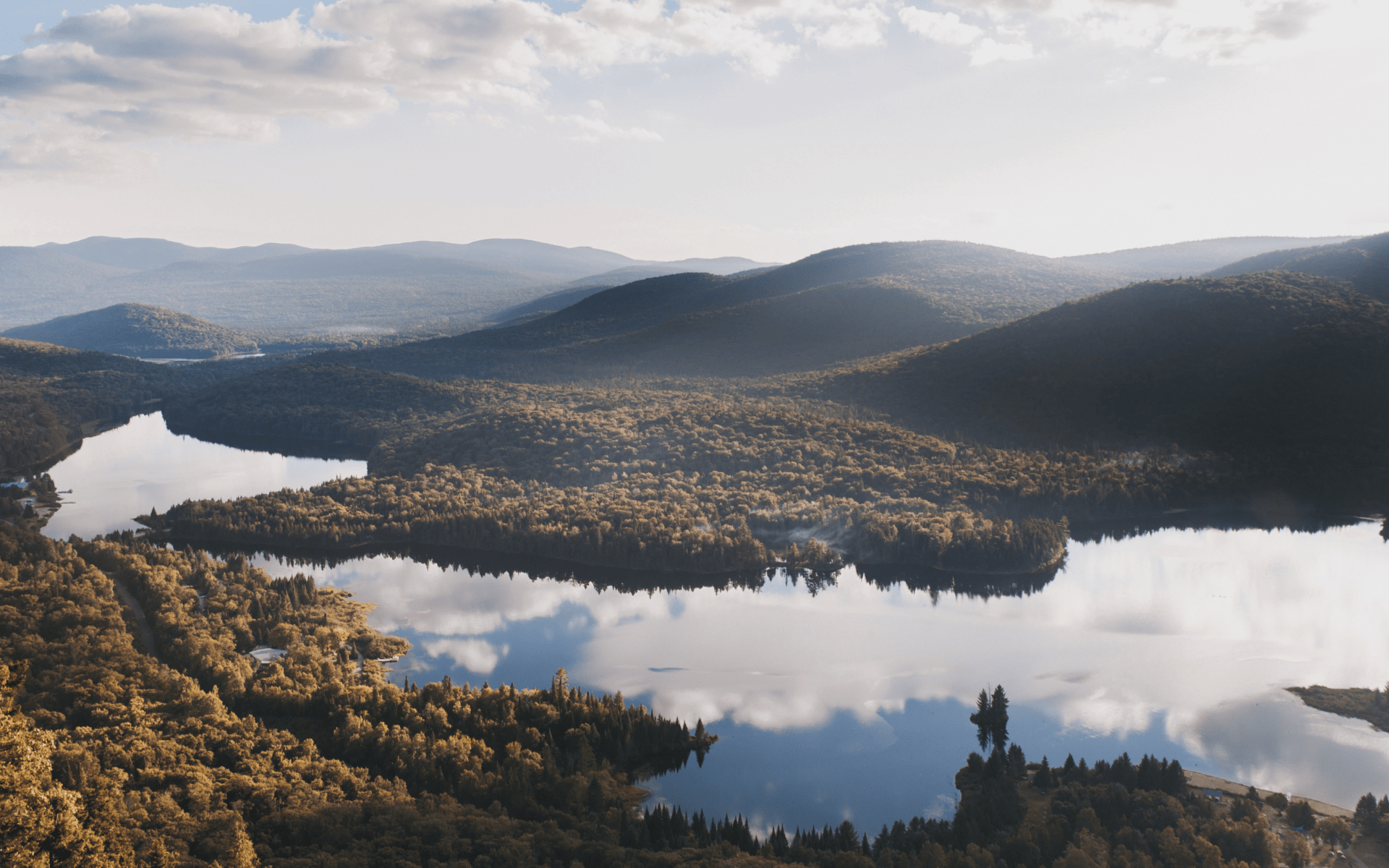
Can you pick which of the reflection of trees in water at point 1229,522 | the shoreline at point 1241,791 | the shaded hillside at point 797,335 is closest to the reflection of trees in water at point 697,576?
the reflection of trees in water at point 1229,522

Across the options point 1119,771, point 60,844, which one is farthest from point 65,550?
point 1119,771

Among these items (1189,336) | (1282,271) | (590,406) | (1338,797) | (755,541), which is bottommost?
(1338,797)

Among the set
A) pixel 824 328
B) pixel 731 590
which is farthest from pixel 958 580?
pixel 824 328

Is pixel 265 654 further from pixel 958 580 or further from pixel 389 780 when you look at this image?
pixel 958 580

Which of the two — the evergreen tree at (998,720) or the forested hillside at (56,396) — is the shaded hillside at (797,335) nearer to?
the forested hillside at (56,396)

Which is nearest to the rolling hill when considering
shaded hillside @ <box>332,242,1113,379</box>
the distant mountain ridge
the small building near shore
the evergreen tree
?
the distant mountain ridge

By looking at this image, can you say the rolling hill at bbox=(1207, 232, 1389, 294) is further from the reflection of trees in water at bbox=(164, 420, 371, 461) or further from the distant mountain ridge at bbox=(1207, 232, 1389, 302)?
the reflection of trees in water at bbox=(164, 420, 371, 461)

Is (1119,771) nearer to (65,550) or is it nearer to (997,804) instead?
(997,804)
